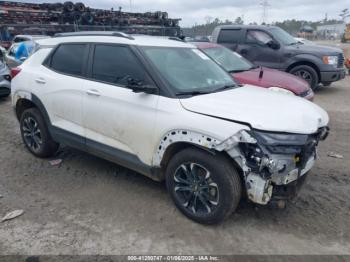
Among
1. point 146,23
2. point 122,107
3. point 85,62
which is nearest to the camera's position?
point 122,107

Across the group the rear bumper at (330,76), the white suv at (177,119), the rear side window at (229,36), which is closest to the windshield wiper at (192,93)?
the white suv at (177,119)

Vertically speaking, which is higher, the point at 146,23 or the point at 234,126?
the point at 146,23

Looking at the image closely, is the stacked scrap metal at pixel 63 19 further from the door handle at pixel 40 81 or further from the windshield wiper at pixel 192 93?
the windshield wiper at pixel 192 93

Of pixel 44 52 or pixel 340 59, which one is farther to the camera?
pixel 340 59

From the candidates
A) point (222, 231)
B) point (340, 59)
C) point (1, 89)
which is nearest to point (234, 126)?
point (222, 231)

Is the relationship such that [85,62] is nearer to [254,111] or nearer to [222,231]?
[254,111]

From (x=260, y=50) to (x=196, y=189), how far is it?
7405 mm

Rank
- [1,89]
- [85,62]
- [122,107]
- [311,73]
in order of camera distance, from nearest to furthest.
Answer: [122,107] < [85,62] < [1,89] < [311,73]

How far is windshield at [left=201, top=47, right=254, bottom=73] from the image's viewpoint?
23.2ft

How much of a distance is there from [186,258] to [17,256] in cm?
152

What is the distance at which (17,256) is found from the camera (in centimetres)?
286

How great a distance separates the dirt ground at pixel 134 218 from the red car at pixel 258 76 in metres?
2.05

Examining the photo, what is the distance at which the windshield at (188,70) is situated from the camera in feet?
11.3

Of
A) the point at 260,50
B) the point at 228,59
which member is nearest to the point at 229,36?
the point at 260,50
